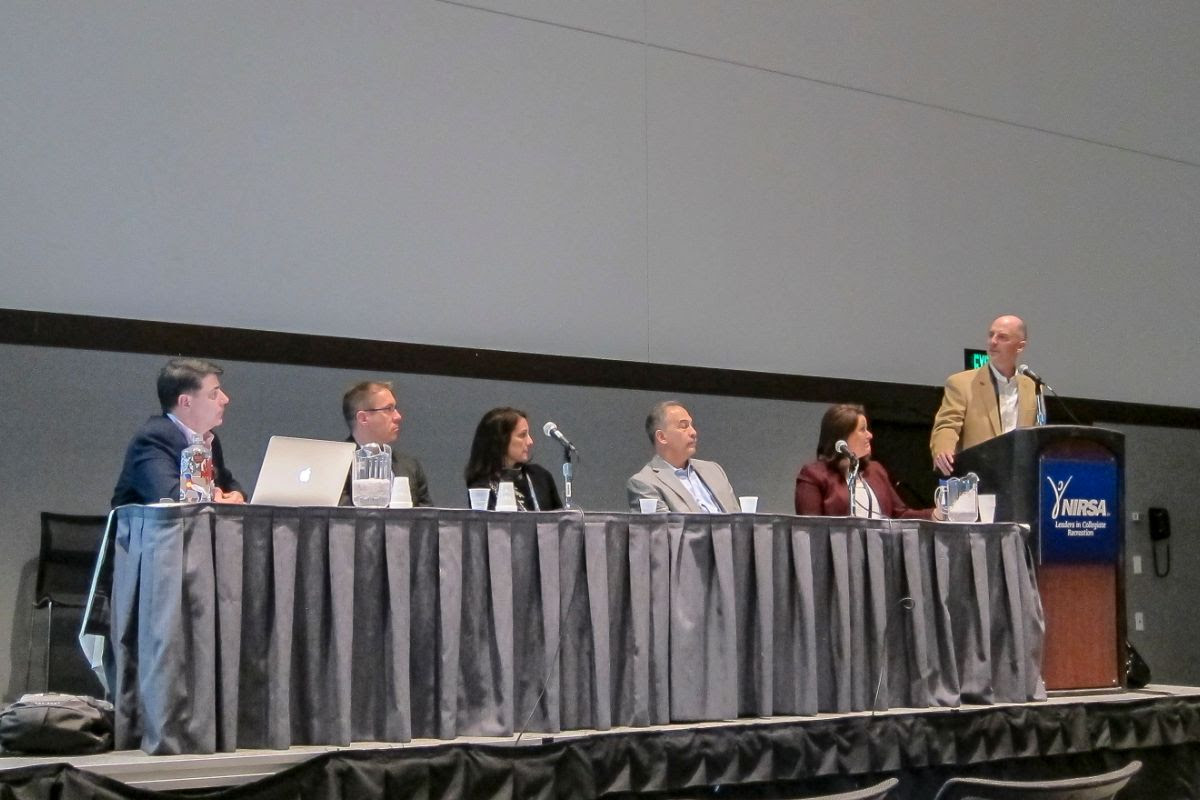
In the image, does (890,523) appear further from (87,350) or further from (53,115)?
(53,115)

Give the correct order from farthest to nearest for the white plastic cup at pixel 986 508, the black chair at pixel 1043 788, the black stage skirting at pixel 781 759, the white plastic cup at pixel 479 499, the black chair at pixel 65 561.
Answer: the black chair at pixel 65 561, the white plastic cup at pixel 986 508, the white plastic cup at pixel 479 499, the black stage skirting at pixel 781 759, the black chair at pixel 1043 788

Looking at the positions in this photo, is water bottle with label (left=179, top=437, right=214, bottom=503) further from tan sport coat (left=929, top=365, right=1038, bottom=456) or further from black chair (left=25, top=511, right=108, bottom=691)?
tan sport coat (left=929, top=365, right=1038, bottom=456)

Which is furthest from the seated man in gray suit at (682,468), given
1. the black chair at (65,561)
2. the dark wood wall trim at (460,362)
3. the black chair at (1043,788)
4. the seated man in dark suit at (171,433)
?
the black chair at (65,561)

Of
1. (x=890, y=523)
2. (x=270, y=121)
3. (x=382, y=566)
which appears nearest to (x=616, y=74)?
(x=270, y=121)

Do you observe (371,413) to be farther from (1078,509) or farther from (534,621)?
(1078,509)

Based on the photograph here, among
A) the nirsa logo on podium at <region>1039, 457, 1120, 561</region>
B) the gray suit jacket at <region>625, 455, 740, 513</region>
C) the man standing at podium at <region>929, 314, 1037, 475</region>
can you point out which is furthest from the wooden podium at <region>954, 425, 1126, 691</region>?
the gray suit jacket at <region>625, 455, 740, 513</region>

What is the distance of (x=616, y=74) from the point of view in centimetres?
588

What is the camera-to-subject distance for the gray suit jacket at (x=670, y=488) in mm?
4023

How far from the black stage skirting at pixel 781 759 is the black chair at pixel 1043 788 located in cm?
56

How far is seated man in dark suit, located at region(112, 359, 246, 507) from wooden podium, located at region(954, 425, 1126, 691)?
2.34 metres

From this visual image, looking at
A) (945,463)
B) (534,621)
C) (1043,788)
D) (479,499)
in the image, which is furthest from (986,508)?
(479,499)

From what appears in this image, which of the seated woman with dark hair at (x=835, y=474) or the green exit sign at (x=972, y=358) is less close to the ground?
the green exit sign at (x=972, y=358)

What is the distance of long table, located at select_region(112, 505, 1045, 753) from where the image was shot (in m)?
2.71

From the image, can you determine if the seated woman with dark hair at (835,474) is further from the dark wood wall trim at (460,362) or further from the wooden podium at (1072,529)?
the dark wood wall trim at (460,362)
